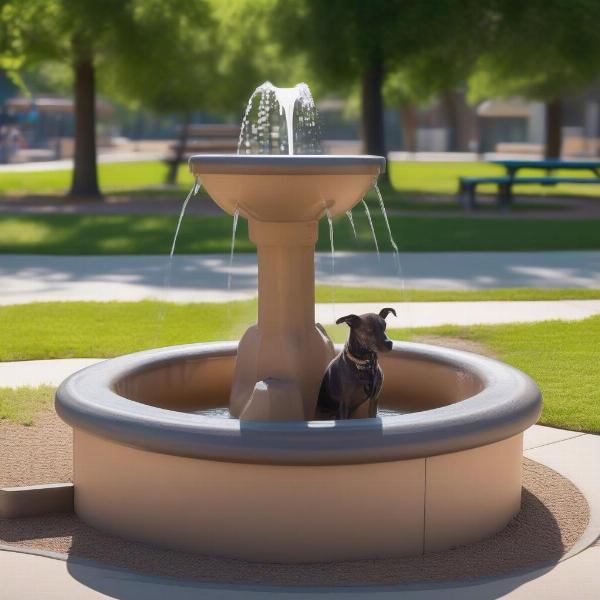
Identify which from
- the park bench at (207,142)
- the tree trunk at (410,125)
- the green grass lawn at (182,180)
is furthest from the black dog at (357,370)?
the tree trunk at (410,125)

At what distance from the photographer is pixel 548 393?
8.11 metres

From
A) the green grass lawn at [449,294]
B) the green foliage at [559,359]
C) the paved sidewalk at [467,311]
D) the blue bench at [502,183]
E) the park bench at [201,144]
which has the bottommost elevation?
the green foliage at [559,359]

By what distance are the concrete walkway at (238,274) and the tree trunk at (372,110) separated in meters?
11.0

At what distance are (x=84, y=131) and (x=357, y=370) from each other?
2110 cm

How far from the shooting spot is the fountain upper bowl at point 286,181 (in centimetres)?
536

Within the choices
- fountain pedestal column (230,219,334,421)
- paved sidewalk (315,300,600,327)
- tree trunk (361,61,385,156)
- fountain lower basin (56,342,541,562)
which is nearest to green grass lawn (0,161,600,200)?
tree trunk (361,61,385,156)

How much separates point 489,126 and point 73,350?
73.3m

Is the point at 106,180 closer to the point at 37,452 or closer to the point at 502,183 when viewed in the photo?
the point at 502,183

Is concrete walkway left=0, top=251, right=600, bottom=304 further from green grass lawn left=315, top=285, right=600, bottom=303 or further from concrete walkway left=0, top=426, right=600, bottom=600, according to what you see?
concrete walkway left=0, top=426, right=600, bottom=600

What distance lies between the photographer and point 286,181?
5.44 m

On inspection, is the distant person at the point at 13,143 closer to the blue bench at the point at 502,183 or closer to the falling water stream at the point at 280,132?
the falling water stream at the point at 280,132

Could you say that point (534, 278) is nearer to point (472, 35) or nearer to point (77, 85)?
point (472, 35)

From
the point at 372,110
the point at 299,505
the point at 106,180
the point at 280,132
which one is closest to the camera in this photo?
the point at 299,505

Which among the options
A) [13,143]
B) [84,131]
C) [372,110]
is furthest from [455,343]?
[13,143]
